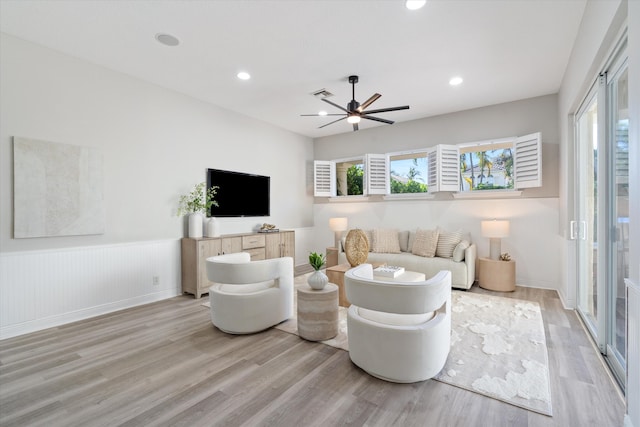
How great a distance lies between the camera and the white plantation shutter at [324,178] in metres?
6.87

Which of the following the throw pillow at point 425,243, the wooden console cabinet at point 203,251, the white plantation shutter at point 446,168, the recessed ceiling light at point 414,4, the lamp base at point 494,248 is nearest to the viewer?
the recessed ceiling light at point 414,4

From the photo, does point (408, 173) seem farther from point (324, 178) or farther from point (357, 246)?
point (357, 246)

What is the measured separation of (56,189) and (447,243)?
528 centimetres

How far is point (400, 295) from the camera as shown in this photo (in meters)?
2.08

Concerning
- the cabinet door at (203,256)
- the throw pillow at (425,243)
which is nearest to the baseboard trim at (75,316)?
the cabinet door at (203,256)

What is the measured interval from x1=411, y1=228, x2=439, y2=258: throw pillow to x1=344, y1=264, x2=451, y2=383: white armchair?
9.22 ft

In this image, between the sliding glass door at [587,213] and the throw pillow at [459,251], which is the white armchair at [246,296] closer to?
the throw pillow at [459,251]

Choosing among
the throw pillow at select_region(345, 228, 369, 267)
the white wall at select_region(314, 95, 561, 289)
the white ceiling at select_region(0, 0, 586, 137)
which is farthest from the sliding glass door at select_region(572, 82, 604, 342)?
the throw pillow at select_region(345, 228, 369, 267)

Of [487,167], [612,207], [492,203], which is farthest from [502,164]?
[612,207]

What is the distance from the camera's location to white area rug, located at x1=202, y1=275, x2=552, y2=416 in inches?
81.0

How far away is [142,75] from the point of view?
13.1 ft

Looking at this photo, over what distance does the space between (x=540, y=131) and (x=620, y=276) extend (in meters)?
3.35

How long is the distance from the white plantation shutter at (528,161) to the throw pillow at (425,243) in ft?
4.87

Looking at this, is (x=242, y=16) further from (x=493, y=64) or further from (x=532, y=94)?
(x=532, y=94)
